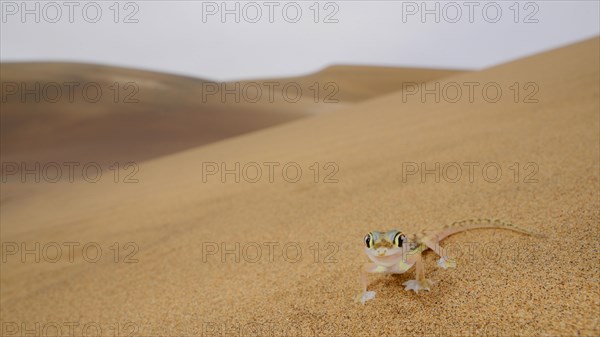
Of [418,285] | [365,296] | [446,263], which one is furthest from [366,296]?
[446,263]

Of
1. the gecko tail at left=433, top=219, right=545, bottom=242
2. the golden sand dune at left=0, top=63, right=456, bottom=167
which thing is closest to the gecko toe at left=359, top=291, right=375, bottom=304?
the gecko tail at left=433, top=219, right=545, bottom=242

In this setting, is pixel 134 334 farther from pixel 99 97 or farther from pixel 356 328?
pixel 99 97

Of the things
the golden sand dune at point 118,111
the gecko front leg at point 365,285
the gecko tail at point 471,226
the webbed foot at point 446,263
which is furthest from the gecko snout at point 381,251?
the golden sand dune at point 118,111

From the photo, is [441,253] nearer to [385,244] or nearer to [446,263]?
[446,263]

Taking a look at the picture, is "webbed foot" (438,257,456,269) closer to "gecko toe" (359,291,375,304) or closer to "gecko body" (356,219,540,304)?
"gecko body" (356,219,540,304)

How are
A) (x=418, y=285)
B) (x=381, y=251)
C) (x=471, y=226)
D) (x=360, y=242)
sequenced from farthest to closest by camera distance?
(x=360, y=242)
(x=471, y=226)
(x=418, y=285)
(x=381, y=251)

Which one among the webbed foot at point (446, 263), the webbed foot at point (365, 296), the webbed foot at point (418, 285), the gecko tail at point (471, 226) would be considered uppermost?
the gecko tail at point (471, 226)

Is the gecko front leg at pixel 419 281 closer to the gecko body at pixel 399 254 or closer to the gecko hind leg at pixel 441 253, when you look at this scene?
the gecko body at pixel 399 254
